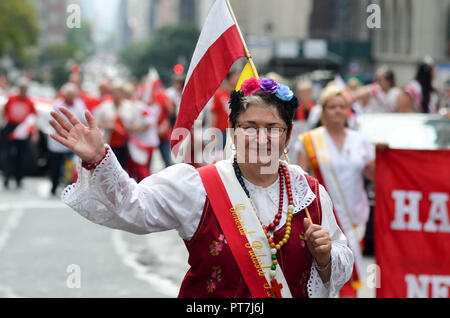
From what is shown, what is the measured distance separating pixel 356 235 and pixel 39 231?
16.7 feet

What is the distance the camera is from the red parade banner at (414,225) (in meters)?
6.00

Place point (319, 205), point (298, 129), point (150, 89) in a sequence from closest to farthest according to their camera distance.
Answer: point (319, 205), point (298, 129), point (150, 89)

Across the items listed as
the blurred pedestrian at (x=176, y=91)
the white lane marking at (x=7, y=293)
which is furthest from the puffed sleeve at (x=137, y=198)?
the blurred pedestrian at (x=176, y=91)

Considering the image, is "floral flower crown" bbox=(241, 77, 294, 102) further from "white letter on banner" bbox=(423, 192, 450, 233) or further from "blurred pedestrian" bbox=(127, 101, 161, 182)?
"blurred pedestrian" bbox=(127, 101, 161, 182)

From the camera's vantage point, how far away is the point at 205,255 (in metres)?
3.26

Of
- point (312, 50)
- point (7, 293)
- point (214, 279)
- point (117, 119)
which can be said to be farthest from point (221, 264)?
point (312, 50)

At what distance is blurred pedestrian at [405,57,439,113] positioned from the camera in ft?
43.6

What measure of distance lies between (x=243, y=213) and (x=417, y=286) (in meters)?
3.03

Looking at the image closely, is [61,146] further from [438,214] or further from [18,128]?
[438,214]

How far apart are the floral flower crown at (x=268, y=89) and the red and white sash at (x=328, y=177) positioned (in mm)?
3549

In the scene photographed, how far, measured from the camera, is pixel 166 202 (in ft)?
10.7

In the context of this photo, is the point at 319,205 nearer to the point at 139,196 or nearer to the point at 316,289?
the point at 316,289

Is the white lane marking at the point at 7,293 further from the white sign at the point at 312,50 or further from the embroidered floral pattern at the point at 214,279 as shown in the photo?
the white sign at the point at 312,50
